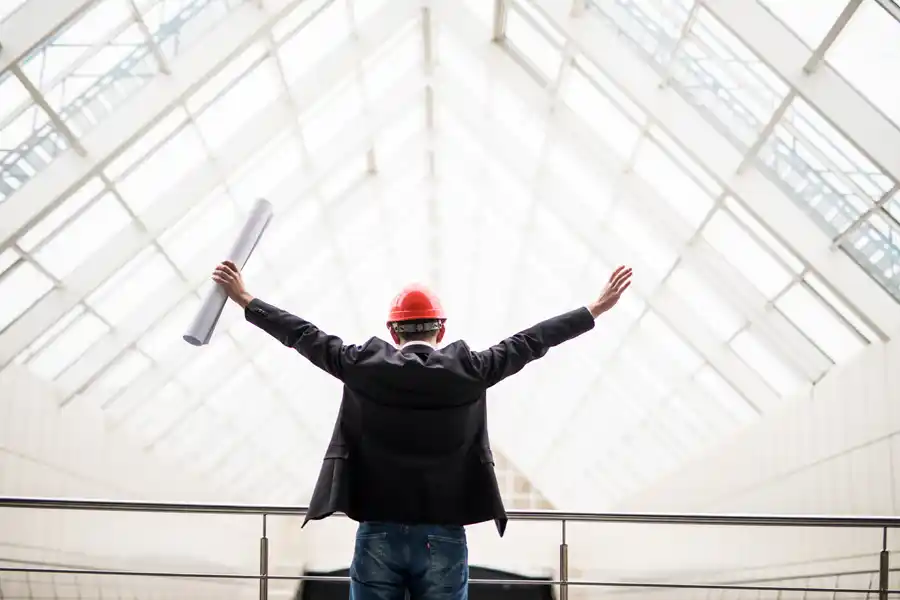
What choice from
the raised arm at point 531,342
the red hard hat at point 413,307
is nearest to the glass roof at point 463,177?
the raised arm at point 531,342

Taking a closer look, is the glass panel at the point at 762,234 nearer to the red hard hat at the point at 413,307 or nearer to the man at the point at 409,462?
the red hard hat at the point at 413,307

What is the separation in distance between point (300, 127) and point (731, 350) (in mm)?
8591

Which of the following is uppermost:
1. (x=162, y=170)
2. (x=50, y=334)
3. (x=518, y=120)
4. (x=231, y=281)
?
(x=518, y=120)

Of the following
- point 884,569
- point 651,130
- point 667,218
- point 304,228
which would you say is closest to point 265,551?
point 884,569

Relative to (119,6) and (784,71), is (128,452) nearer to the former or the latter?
(119,6)

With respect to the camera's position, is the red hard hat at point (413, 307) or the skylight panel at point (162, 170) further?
the skylight panel at point (162, 170)

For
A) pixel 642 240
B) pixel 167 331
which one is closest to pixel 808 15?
pixel 642 240

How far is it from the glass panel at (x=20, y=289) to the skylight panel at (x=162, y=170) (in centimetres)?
164

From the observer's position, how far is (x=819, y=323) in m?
15.3

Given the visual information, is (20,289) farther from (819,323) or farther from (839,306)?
(819,323)

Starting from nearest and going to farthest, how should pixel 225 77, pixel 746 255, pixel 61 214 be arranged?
pixel 61 214, pixel 225 77, pixel 746 255

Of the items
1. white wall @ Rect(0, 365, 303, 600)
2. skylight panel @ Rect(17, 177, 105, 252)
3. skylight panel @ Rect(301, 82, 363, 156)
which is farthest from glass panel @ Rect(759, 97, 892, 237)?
skylight panel @ Rect(17, 177, 105, 252)

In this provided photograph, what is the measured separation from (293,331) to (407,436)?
1.87ft

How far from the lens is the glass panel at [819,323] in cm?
1482
